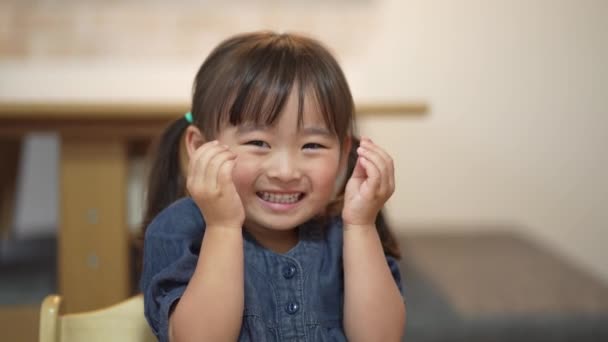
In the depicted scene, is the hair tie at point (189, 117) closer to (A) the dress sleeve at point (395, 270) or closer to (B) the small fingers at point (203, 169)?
(B) the small fingers at point (203, 169)

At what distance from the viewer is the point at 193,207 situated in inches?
34.5

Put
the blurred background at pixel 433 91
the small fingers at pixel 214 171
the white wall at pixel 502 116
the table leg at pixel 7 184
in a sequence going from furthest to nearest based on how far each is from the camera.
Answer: the white wall at pixel 502 116, the blurred background at pixel 433 91, the table leg at pixel 7 184, the small fingers at pixel 214 171

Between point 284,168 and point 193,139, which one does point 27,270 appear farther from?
point 284,168

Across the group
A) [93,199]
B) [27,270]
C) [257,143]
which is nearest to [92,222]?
[93,199]

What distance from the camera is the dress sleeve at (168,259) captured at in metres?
0.79

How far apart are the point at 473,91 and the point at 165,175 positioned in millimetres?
1859

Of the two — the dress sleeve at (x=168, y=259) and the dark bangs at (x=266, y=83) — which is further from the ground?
the dark bangs at (x=266, y=83)

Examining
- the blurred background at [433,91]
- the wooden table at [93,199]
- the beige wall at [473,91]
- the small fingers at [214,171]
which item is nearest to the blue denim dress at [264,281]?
the small fingers at [214,171]

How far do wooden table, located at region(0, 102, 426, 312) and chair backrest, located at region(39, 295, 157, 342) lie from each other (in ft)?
2.18

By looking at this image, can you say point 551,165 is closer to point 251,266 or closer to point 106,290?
point 106,290

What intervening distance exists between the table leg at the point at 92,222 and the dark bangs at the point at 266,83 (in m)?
0.75

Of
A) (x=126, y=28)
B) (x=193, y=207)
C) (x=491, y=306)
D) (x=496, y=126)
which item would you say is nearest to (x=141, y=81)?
(x=126, y=28)

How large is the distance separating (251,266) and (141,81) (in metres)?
1.84

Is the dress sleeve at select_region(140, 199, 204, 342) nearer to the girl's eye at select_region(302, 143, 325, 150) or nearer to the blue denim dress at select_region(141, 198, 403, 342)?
the blue denim dress at select_region(141, 198, 403, 342)
